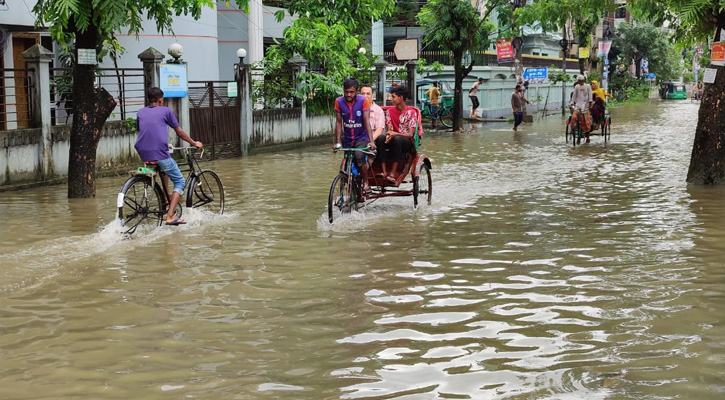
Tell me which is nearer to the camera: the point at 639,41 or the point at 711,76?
the point at 711,76

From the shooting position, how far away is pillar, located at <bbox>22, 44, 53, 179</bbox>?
1598cm

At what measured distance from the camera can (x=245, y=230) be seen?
1107 centimetres

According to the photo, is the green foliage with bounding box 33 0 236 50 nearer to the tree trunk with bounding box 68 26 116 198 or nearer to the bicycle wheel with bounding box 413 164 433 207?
the tree trunk with bounding box 68 26 116 198

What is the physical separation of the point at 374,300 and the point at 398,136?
17.3 ft

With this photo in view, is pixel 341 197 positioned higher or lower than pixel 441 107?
lower

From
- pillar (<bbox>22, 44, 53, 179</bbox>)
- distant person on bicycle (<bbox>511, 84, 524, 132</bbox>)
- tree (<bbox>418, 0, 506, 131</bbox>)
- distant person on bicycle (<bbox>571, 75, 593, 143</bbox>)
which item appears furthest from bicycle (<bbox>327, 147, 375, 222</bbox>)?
distant person on bicycle (<bbox>511, 84, 524, 132</bbox>)

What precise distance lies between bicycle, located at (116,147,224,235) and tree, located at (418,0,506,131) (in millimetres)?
21506

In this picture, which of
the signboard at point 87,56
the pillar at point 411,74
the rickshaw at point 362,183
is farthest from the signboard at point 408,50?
the signboard at point 87,56

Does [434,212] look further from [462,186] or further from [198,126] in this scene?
[198,126]

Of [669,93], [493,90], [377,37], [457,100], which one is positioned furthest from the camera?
[669,93]

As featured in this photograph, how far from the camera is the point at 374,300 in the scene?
290 inches

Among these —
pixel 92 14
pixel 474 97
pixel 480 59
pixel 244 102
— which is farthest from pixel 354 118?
pixel 480 59

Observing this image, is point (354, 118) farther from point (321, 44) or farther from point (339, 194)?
point (321, 44)

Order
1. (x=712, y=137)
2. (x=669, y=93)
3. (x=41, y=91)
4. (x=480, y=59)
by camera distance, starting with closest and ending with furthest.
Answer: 1. (x=712, y=137)
2. (x=41, y=91)
3. (x=480, y=59)
4. (x=669, y=93)
